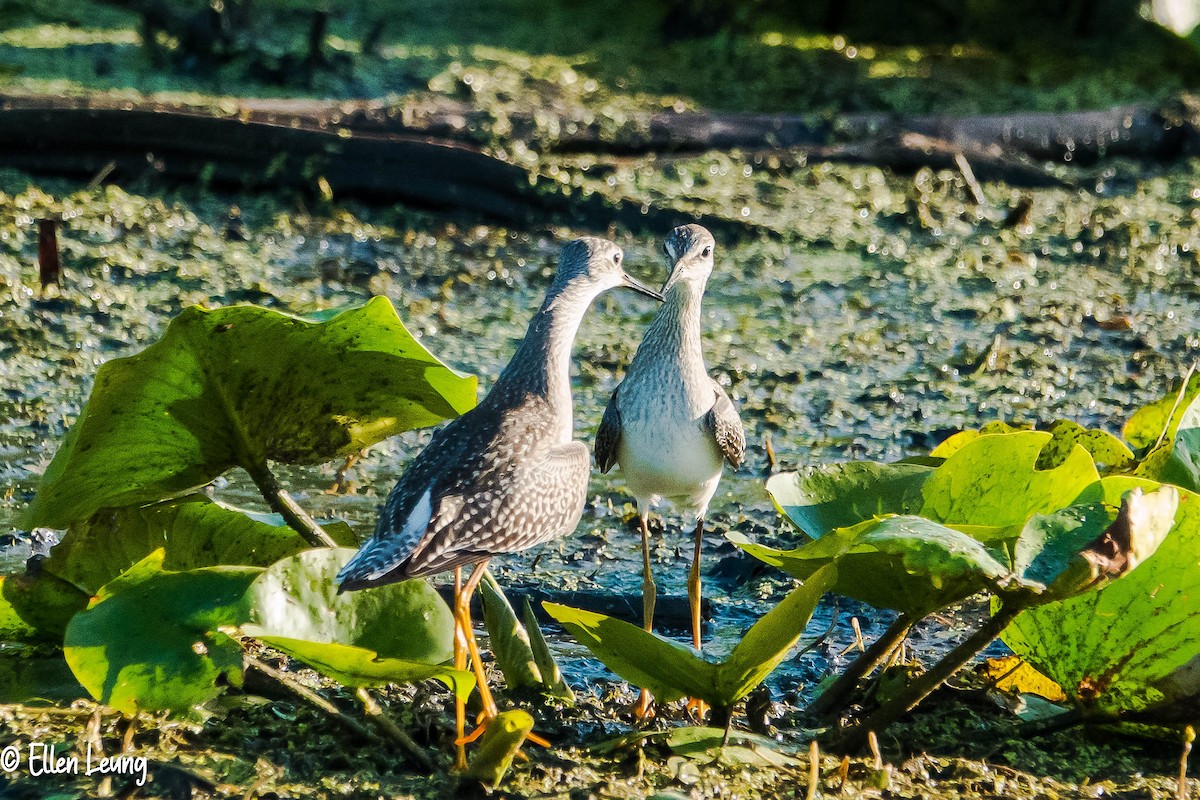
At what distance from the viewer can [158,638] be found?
8.21ft

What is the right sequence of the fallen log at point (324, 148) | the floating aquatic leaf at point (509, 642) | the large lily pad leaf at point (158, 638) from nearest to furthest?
the large lily pad leaf at point (158, 638), the floating aquatic leaf at point (509, 642), the fallen log at point (324, 148)

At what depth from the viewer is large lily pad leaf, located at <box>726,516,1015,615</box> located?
233cm

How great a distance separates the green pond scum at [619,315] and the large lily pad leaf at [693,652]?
132 millimetres

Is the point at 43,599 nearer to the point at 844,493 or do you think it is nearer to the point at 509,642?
the point at 509,642

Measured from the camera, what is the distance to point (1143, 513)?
233cm

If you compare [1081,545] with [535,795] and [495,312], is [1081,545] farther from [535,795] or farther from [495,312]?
[495,312]

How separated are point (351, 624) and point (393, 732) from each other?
0.23 m

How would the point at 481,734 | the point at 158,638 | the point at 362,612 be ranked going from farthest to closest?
the point at 481,734 < the point at 362,612 < the point at 158,638

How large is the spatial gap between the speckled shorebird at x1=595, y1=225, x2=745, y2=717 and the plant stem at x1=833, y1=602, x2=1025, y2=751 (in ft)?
1.88

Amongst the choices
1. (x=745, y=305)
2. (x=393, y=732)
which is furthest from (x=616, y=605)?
(x=745, y=305)

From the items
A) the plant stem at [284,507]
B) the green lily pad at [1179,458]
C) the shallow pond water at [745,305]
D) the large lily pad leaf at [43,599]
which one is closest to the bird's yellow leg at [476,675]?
the plant stem at [284,507]

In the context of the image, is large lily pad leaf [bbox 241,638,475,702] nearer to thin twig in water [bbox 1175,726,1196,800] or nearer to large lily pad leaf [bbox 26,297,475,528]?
large lily pad leaf [bbox 26,297,475,528]

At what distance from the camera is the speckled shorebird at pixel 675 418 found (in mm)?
3219

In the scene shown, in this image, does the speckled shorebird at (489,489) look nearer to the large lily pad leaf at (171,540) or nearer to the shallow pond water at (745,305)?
the large lily pad leaf at (171,540)
